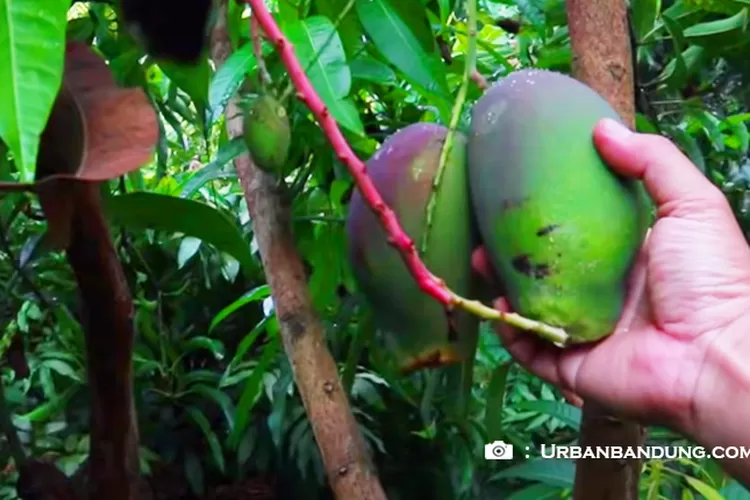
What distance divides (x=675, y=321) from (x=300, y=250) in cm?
36

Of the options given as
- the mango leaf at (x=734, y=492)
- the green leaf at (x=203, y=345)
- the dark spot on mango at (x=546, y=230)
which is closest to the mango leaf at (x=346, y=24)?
A: the dark spot on mango at (x=546, y=230)

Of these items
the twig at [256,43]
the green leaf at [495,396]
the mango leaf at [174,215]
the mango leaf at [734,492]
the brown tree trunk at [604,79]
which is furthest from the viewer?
the mango leaf at [734,492]

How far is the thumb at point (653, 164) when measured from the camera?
19.8 inches

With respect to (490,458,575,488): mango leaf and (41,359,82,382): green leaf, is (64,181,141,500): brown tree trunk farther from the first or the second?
(41,359,82,382): green leaf

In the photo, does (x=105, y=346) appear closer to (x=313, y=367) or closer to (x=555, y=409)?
(x=313, y=367)

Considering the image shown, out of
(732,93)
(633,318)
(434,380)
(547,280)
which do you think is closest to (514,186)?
(547,280)

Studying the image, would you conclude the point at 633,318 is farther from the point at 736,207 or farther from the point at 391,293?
the point at 736,207

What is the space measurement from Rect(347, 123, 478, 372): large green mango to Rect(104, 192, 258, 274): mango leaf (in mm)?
190

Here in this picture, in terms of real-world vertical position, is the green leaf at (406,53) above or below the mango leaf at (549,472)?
above

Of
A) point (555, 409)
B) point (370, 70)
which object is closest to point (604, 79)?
point (370, 70)

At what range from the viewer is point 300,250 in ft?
2.78

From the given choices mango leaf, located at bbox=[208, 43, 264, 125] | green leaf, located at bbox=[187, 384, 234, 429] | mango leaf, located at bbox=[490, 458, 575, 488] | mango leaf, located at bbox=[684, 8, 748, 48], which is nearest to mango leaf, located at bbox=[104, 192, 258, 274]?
mango leaf, located at bbox=[208, 43, 264, 125]

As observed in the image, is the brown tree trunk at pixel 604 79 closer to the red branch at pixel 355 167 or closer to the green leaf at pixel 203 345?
the red branch at pixel 355 167

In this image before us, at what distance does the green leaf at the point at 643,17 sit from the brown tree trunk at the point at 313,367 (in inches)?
15.2
